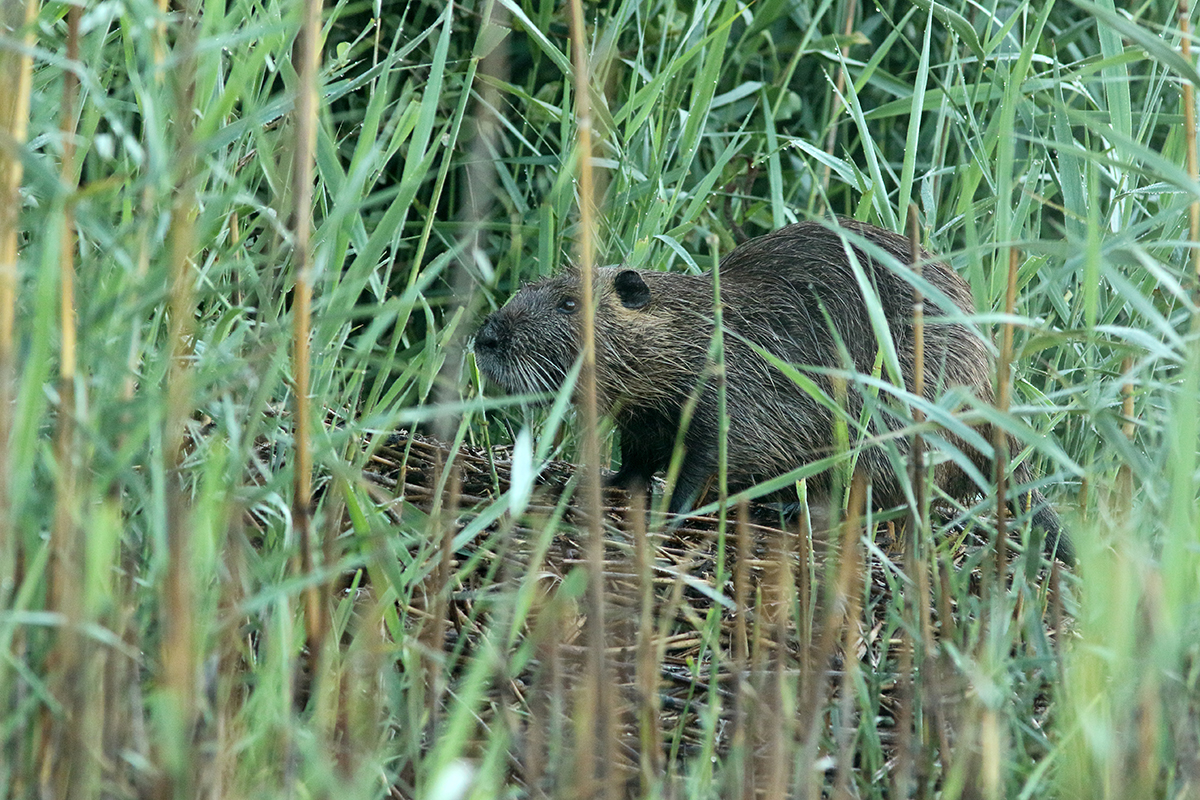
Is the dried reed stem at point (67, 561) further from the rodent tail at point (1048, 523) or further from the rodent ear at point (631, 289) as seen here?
the rodent tail at point (1048, 523)

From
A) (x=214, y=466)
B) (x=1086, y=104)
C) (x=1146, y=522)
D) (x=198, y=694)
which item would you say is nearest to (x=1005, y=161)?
(x=1146, y=522)

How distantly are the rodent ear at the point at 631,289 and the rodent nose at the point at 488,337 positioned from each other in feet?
0.95

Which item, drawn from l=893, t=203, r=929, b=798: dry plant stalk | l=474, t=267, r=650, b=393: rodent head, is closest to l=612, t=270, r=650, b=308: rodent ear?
l=474, t=267, r=650, b=393: rodent head

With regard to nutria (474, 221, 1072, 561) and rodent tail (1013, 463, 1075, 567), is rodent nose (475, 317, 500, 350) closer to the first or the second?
nutria (474, 221, 1072, 561)

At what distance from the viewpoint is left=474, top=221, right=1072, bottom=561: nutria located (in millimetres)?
3131

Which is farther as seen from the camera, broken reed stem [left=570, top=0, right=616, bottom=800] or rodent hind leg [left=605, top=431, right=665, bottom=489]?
rodent hind leg [left=605, top=431, right=665, bottom=489]

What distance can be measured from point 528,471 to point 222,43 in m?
0.62

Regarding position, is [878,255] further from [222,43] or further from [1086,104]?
[1086,104]

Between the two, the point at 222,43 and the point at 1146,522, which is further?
the point at 1146,522

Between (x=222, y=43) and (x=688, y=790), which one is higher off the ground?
(x=222, y=43)

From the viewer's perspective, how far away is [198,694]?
150 cm

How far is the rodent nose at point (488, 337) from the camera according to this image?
3.20 metres

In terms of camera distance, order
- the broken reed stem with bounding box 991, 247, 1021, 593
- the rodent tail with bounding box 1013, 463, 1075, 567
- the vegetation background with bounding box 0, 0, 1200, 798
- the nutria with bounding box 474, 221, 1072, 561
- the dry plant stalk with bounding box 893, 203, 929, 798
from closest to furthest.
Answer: the vegetation background with bounding box 0, 0, 1200, 798, the dry plant stalk with bounding box 893, 203, 929, 798, the broken reed stem with bounding box 991, 247, 1021, 593, the rodent tail with bounding box 1013, 463, 1075, 567, the nutria with bounding box 474, 221, 1072, 561

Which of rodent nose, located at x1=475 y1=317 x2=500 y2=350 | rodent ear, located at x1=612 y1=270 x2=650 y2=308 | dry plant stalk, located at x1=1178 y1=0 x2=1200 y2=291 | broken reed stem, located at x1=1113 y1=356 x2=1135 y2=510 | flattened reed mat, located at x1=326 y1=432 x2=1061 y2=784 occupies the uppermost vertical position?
dry plant stalk, located at x1=1178 y1=0 x2=1200 y2=291
